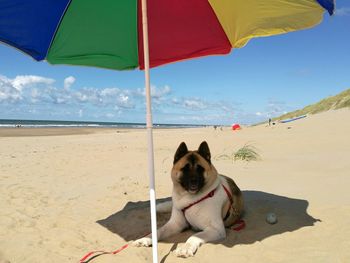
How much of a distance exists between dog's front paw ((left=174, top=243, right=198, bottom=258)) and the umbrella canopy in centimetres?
255

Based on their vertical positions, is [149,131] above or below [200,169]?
above

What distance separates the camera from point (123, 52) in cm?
525

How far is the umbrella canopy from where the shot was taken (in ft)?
12.9

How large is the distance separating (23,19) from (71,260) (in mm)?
2932

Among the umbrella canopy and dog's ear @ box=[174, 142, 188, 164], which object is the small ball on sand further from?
the umbrella canopy

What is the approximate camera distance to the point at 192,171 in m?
4.47

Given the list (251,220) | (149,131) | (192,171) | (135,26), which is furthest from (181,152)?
(135,26)

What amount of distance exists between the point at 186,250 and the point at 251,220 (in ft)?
5.24

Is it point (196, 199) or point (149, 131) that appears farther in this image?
point (196, 199)

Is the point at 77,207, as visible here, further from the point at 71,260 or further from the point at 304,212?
the point at 304,212

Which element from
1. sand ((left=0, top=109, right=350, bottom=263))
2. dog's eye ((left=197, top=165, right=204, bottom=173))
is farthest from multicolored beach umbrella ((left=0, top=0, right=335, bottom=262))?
sand ((left=0, top=109, right=350, bottom=263))

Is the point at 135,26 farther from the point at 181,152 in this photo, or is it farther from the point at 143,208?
the point at 143,208

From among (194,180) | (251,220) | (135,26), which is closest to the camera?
(194,180)

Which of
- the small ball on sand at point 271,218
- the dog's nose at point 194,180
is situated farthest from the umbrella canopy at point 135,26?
the small ball on sand at point 271,218
